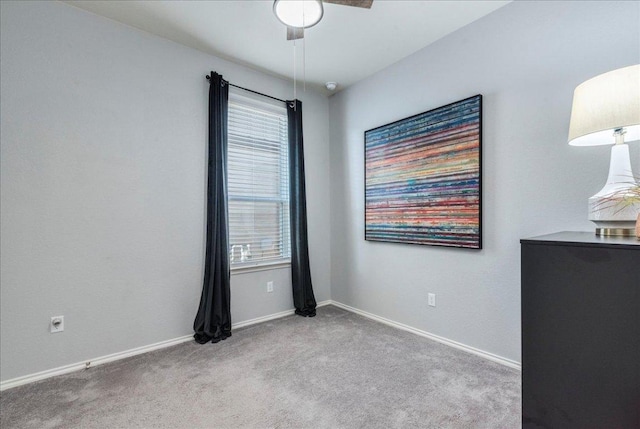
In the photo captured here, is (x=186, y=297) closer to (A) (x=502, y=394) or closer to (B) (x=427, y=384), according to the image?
(B) (x=427, y=384)

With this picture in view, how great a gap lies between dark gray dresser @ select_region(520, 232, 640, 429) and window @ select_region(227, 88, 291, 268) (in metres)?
2.45

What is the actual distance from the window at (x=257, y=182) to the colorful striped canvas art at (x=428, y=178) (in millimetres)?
964

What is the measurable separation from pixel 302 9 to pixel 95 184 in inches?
77.5

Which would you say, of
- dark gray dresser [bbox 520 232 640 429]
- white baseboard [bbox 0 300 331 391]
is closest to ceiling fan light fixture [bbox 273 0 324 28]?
dark gray dresser [bbox 520 232 640 429]

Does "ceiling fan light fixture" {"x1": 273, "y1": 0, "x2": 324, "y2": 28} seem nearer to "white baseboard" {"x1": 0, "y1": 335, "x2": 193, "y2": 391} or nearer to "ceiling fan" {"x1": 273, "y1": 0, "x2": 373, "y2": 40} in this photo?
"ceiling fan" {"x1": 273, "y1": 0, "x2": 373, "y2": 40}

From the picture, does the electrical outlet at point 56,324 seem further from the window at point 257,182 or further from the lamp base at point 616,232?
the lamp base at point 616,232

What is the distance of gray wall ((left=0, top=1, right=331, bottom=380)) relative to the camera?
79.5 inches

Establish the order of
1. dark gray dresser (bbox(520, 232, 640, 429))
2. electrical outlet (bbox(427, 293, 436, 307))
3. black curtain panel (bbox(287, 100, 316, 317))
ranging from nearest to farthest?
dark gray dresser (bbox(520, 232, 640, 429))
electrical outlet (bbox(427, 293, 436, 307))
black curtain panel (bbox(287, 100, 316, 317))

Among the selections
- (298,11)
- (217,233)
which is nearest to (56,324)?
(217,233)

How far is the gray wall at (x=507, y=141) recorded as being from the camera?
1.84 m

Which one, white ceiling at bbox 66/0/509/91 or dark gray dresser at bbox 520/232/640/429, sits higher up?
white ceiling at bbox 66/0/509/91

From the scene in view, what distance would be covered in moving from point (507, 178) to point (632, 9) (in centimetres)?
110

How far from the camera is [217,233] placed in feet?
9.06

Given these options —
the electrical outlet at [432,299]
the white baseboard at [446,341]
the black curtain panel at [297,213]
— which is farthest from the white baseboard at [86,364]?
the electrical outlet at [432,299]
